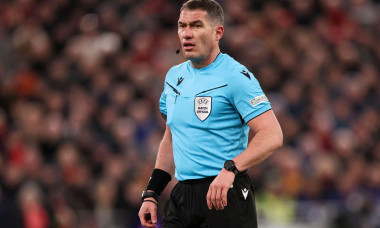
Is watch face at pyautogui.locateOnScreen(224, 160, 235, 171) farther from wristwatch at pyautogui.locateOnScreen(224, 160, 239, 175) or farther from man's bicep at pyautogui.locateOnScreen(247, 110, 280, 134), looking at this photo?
man's bicep at pyautogui.locateOnScreen(247, 110, 280, 134)

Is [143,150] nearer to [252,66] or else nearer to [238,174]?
[252,66]

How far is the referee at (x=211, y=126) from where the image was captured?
4.43m

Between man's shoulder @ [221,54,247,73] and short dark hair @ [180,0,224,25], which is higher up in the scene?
short dark hair @ [180,0,224,25]

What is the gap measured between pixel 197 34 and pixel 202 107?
1.58 feet

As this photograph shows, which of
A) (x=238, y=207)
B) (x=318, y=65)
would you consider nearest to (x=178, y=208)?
(x=238, y=207)

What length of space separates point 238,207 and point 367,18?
36.9ft

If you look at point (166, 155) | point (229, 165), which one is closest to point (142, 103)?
point (166, 155)

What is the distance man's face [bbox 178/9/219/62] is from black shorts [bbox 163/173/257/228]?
32.4 inches

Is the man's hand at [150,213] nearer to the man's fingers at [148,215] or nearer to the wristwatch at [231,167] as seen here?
the man's fingers at [148,215]

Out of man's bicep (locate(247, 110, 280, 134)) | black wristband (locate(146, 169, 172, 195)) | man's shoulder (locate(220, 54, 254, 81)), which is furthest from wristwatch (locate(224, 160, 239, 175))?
black wristband (locate(146, 169, 172, 195))

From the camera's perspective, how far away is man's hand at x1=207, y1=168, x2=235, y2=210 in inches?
166

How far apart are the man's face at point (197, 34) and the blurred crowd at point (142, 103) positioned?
5.53 meters

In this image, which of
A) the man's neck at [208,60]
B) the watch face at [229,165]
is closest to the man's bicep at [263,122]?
the watch face at [229,165]

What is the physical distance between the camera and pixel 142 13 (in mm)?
13656
